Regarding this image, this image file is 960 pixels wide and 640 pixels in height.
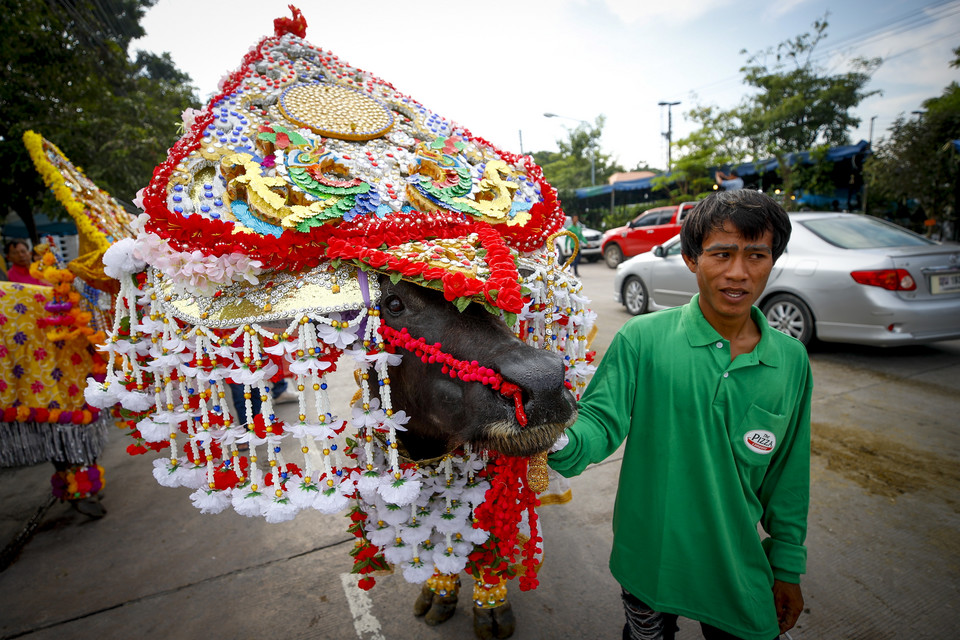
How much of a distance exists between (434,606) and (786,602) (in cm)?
143

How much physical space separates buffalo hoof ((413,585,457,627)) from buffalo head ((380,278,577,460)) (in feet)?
3.14

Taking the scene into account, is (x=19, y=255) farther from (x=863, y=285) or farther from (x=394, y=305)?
(x=863, y=285)

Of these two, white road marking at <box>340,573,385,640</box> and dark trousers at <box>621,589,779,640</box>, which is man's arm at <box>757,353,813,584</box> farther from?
white road marking at <box>340,573,385,640</box>

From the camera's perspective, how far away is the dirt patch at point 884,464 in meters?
2.82

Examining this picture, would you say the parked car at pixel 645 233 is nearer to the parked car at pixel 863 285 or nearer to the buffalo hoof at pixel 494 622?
the parked car at pixel 863 285

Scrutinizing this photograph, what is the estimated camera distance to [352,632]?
82.1 inches

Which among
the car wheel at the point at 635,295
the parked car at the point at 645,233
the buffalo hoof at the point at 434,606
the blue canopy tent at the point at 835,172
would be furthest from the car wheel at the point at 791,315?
the blue canopy tent at the point at 835,172

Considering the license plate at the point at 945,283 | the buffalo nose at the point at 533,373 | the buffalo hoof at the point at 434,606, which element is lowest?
the buffalo hoof at the point at 434,606

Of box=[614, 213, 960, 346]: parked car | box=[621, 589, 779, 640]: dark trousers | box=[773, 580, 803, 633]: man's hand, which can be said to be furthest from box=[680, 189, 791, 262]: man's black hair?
box=[614, 213, 960, 346]: parked car

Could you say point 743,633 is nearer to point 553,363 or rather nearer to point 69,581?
point 553,363

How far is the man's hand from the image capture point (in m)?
1.35

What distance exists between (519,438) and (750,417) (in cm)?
69

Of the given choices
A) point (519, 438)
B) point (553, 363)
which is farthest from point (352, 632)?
point (553, 363)

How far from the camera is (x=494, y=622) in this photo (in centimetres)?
202
